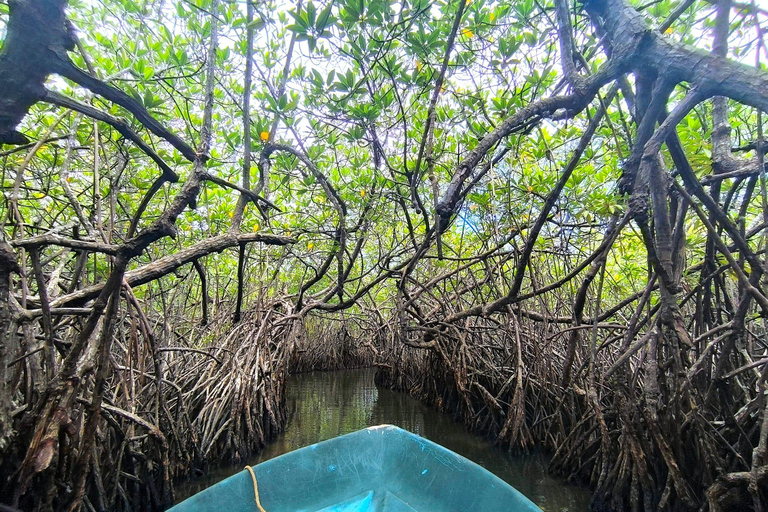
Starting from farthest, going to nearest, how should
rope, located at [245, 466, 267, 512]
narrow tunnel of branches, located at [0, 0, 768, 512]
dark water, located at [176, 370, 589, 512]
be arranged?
dark water, located at [176, 370, 589, 512]
rope, located at [245, 466, 267, 512]
narrow tunnel of branches, located at [0, 0, 768, 512]

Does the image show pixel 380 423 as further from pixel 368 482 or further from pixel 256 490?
pixel 256 490

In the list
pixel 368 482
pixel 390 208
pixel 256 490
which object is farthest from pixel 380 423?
pixel 256 490

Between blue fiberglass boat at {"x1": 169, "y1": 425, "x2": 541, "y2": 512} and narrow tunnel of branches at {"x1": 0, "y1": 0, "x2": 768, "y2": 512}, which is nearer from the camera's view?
narrow tunnel of branches at {"x1": 0, "y1": 0, "x2": 768, "y2": 512}

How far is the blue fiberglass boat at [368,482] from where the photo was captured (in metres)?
1.93

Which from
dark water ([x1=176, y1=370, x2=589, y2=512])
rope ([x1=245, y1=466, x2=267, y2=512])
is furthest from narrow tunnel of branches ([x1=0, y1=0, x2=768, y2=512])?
rope ([x1=245, y1=466, x2=267, y2=512])

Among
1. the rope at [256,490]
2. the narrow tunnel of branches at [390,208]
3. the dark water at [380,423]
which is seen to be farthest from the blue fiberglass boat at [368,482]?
the dark water at [380,423]

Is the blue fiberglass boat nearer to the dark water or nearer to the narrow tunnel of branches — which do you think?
the narrow tunnel of branches

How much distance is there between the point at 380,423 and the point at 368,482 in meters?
3.26

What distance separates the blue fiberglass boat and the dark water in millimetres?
1308

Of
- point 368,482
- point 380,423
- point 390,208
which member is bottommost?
point 380,423

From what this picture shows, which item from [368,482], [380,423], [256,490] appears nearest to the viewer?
[256,490]

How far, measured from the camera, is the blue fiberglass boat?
1926 millimetres

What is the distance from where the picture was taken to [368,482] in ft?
7.47

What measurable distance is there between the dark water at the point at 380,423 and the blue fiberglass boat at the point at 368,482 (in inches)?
51.5
